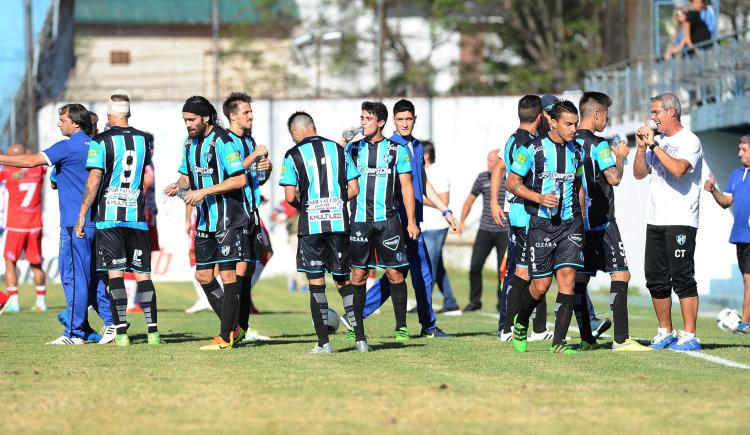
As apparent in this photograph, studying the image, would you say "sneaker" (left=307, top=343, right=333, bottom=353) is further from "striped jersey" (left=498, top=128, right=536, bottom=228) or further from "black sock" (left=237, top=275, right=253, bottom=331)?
"striped jersey" (left=498, top=128, right=536, bottom=228)

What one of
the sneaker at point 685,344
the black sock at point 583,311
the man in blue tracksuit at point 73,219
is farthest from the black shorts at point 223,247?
the sneaker at point 685,344

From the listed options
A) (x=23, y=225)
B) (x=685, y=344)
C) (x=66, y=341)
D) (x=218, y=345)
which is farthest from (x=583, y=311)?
(x=23, y=225)

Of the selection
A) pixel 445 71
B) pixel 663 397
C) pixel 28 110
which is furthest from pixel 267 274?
pixel 663 397

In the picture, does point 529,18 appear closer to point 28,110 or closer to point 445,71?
point 445,71

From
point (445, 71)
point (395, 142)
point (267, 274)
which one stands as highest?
point (445, 71)

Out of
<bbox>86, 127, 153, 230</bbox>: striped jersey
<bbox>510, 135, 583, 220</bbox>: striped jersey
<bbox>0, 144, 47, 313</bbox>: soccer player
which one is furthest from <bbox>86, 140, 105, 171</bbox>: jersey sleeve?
<bbox>0, 144, 47, 313</bbox>: soccer player

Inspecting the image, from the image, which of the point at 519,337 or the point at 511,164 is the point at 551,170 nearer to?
the point at 511,164

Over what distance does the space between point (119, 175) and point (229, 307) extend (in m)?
1.46

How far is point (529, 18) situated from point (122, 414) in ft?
123

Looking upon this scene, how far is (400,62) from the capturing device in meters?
42.2

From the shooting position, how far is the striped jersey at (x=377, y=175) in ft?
39.3

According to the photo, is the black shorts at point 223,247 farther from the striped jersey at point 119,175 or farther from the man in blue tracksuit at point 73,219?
the man in blue tracksuit at point 73,219

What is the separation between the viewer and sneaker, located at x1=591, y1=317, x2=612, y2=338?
1165cm

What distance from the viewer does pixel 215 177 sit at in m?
11.3
